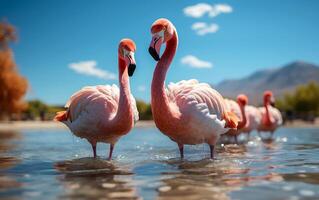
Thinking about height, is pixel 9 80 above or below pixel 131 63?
above

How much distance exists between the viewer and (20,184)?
479 centimetres

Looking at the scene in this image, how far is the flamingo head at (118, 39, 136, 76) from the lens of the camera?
21.1 feet

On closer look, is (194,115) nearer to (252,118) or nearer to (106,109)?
(106,109)

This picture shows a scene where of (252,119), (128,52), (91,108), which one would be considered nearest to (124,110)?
(91,108)

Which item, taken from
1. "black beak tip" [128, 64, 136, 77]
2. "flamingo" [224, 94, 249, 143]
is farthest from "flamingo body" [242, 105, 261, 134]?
"black beak tip" [128, 64, 136, 77]

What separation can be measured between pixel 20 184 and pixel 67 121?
3.22m

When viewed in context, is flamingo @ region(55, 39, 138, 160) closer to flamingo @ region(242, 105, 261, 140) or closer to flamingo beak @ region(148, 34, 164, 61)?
flamingo beak @ region(148, 34, 164, 61)

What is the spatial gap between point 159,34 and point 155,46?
10.0 inches

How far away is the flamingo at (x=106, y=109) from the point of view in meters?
6.75

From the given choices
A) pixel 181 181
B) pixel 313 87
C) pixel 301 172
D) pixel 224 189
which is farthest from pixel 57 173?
pixel 313 87

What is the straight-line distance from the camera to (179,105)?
654 centimetres

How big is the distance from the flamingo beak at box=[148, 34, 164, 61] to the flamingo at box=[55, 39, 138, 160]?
468 millimetres

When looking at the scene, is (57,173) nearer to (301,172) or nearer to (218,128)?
(218,128)

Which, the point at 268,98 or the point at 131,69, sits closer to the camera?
the point at 131,69
